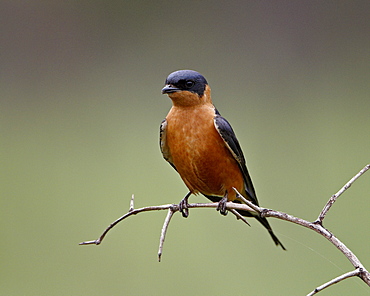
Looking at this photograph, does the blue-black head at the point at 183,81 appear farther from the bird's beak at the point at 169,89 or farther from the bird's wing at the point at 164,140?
the bird's wing at the point at 164,140

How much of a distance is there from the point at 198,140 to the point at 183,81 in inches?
8.3

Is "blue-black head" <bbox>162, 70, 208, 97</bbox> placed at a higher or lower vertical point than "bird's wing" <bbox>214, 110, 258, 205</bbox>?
higher

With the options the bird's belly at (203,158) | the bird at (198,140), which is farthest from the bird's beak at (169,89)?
the bird's belly at (203,158)

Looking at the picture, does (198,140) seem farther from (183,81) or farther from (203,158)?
(183,81)

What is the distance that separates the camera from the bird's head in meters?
2.16

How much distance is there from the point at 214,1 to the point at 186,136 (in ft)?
16.6

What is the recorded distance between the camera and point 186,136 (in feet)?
7.26

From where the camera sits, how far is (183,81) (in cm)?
218

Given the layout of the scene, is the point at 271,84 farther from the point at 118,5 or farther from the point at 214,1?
the point at 118,5

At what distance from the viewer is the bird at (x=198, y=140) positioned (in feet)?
7.20

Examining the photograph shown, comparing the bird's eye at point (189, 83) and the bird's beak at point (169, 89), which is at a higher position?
the bird's eye at point (189, 83)

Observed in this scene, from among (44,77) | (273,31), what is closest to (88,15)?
(44,77)

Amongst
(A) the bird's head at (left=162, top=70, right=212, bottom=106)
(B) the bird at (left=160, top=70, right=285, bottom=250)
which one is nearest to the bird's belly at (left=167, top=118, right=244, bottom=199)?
(B) the bird at (left=160, top=70, right=285, bottom=250)

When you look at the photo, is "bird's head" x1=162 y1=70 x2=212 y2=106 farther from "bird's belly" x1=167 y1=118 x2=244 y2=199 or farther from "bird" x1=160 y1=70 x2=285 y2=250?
"bird's belly" x1=167 y1=118 x2=244 y2=199
